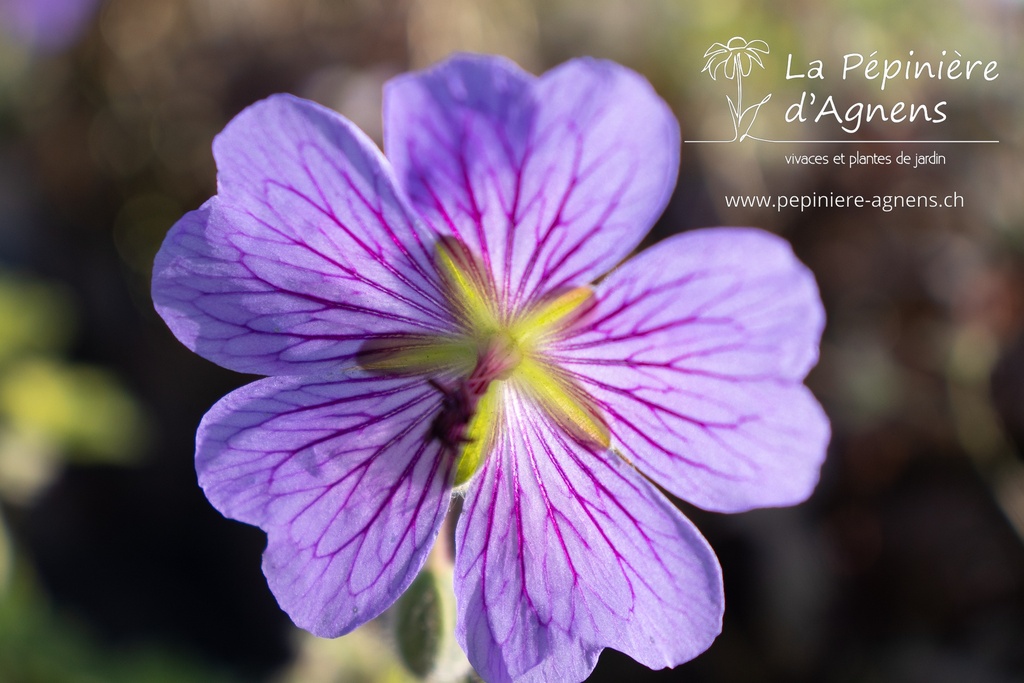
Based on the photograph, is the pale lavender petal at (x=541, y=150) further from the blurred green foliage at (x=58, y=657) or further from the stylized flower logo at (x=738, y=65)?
the stylized flower logo at (x=738, y=65)

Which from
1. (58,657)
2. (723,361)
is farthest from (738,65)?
(58,657)

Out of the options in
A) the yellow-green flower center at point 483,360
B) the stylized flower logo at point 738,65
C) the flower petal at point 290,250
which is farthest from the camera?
the stylized flower logo at point 738,65

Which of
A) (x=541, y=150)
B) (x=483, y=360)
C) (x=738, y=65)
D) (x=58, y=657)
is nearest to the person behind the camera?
(x=541, y=150)

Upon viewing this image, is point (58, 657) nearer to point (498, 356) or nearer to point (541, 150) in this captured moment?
point (498, 356)

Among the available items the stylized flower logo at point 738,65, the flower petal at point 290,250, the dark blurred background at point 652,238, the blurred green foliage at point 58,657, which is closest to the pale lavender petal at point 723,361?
the flower petal at point 290,250

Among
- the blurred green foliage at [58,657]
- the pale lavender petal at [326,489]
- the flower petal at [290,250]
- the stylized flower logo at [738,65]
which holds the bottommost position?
the blurred green foliage at [58,657]

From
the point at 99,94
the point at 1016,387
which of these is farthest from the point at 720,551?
the point at 99,94

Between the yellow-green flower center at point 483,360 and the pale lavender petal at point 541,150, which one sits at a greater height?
the pale lavender petal at point 541,150

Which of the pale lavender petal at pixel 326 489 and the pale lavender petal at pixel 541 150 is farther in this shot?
the pale lavender petal at pixel 326 489
